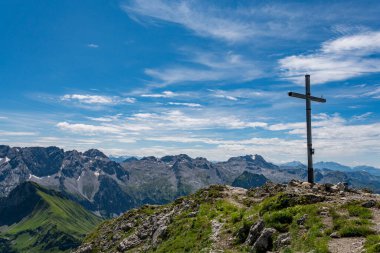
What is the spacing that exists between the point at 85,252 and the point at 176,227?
851 inches

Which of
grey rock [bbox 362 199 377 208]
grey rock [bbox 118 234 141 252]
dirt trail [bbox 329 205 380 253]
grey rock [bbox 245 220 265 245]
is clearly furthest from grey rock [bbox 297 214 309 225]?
grey rock [bbox 118 234 141 252]

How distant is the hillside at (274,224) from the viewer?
22.5 meters

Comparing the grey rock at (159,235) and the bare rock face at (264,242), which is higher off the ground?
the bare rock face at (264,242)

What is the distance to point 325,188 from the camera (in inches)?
1363

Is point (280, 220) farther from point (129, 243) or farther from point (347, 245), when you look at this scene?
point (129, 243)

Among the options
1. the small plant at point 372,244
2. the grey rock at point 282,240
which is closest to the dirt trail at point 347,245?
the small plant at point 372,244

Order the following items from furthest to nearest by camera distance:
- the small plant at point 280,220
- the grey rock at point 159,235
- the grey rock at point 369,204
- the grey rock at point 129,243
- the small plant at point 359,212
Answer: the grey rock at point 129,243 → the grey rock at point 159,235 → the grey rock at point 369,204 → the small plant at point 280,220 → the small plant at point 359,212

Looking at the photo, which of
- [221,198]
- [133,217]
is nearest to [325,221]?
[221,198]

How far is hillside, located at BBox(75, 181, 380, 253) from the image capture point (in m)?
22.5

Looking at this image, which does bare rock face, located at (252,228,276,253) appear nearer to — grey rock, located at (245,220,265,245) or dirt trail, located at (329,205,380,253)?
grey rock, located at (245,220,265,245)

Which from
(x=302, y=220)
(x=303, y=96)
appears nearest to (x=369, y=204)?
(x=302, y=220)

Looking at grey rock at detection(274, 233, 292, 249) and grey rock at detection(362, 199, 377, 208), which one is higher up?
grey rock at detection(362, 199, 377, 208)

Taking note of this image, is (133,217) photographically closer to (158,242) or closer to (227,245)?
(158,242)

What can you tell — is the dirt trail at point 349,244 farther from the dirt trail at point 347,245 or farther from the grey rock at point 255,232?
the grey rock at point 255,232
